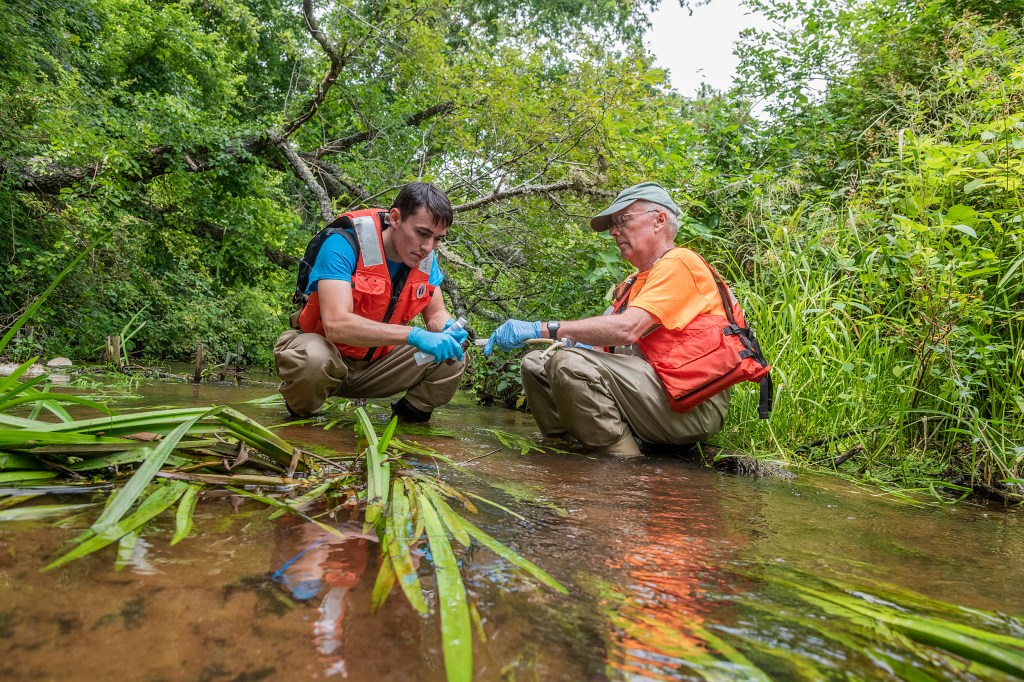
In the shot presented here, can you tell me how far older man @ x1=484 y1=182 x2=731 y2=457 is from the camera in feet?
9.75

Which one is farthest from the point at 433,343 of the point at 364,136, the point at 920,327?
the point at 364,136

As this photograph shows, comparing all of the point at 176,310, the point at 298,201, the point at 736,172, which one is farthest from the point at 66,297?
Answer: the point at 736,172

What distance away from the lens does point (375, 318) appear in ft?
11.3

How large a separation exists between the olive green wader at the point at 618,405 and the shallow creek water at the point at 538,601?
1.32 metres

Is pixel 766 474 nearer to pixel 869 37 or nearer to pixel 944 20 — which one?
pixel 944 20

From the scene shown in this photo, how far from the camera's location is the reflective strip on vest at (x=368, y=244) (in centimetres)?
325

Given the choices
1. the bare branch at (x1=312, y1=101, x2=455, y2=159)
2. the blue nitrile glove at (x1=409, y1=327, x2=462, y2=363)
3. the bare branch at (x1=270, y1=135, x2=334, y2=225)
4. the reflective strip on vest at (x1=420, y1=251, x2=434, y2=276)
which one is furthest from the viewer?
the bare branch at (x1=312, y1=101, x2=455, y2=159)

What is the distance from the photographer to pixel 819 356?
3.21m

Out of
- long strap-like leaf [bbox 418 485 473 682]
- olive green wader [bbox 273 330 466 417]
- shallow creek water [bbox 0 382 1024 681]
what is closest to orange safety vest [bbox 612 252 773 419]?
shallow creek water [bbox 0 382 1024 681]

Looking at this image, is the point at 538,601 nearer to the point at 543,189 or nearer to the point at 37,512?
the point at 37,512

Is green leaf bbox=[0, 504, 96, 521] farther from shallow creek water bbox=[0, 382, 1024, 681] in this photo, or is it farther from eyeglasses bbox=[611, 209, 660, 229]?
eyeglasses bbox=[611, 209, 660, 229]

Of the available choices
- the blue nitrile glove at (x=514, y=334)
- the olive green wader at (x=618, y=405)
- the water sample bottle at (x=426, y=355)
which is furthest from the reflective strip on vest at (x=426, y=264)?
the olive green wader at (x=618, y=405)

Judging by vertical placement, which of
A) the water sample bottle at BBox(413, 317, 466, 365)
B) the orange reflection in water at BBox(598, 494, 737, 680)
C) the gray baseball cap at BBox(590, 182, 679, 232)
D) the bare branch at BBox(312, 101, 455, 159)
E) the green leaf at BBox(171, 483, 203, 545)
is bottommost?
the orange reflection in water at BBox(598, 494, 737, 680)

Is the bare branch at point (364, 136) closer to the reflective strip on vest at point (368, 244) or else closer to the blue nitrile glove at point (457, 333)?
the reflective strip on vest at point (368, 244)
